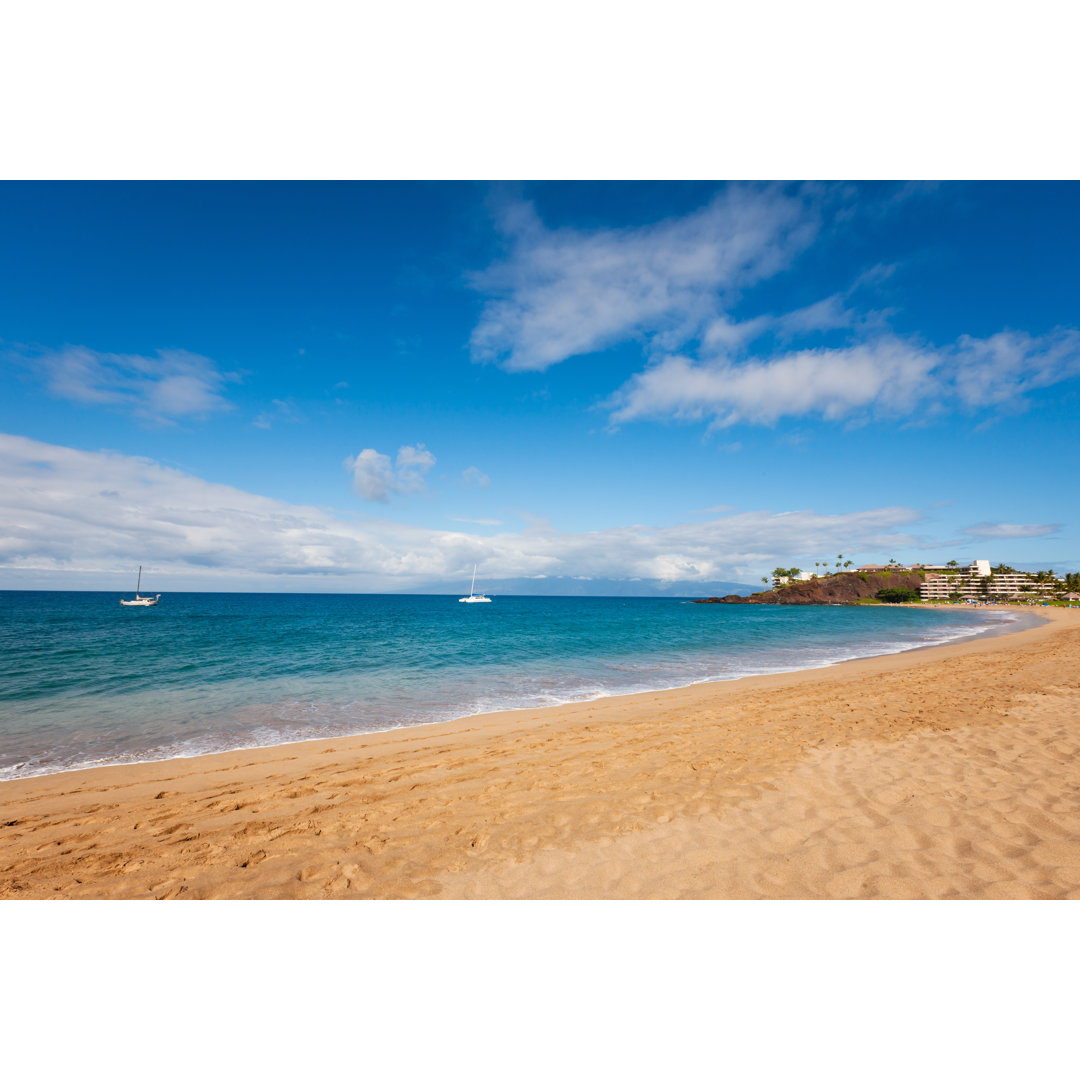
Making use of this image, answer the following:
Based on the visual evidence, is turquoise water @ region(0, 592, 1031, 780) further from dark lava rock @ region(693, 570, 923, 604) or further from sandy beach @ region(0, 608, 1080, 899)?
dark lava rock @ region(693, 570, 923, 604)

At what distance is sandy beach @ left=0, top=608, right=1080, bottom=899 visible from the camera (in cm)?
431

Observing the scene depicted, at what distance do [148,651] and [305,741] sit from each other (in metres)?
20.8

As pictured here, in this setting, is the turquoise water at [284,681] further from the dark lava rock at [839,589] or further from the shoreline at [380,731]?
the dark lava rock at [839,589]

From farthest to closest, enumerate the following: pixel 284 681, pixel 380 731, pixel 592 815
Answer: pixel 284 681, pixel 380 731, pixel 592 815

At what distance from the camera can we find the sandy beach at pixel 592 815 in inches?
170

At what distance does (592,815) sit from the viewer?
224 inches

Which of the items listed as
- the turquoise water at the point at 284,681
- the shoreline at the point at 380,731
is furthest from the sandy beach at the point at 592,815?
the turquoise water at the point at 284,681

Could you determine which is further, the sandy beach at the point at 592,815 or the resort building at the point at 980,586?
the resort building at the point at 980,586

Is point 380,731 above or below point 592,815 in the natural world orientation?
below

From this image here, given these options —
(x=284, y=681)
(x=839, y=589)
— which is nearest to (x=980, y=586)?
(x=839, y=589)

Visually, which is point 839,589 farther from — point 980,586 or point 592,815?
point 592,815

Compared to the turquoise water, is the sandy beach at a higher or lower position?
higher

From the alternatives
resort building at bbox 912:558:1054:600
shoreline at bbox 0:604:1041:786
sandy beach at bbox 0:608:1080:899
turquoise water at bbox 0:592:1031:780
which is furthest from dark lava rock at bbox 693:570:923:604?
sandy beach at bbox 0:608:1080:899
